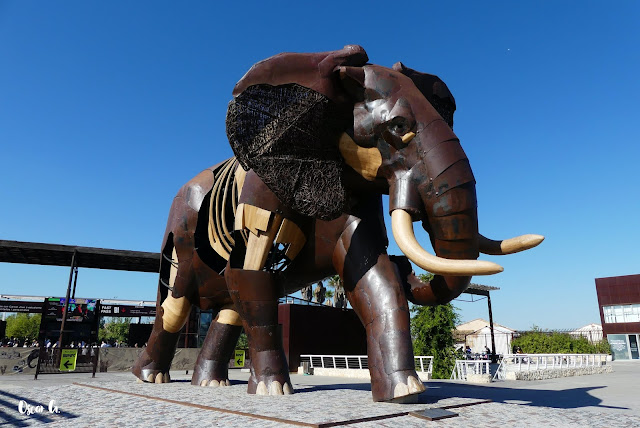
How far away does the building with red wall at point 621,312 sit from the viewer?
3806cm

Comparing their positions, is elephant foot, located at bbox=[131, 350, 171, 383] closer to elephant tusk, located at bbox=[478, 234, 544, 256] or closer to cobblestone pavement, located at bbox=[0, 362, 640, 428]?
cobblestone pavement, located at bbox=[0, 362, 640, 428]

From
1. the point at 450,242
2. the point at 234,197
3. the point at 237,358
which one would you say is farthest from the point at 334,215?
the point at 237,358

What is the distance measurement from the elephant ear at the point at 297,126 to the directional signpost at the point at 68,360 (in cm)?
1080

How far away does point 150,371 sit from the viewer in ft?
31.0

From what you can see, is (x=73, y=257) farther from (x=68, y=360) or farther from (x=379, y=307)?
(x=379, y=307)

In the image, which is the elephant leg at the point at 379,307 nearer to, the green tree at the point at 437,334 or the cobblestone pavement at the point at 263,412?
the cobblestone pavement at the point at 263,412

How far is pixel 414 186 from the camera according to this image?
5.25m

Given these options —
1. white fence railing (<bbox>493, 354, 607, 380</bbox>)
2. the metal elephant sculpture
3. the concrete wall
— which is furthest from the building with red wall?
the metal elephant sculpture

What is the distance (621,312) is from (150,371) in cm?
4059

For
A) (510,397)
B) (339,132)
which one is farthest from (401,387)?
(510,397)

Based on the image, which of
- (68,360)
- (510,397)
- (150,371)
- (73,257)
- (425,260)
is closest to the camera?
(425,260)

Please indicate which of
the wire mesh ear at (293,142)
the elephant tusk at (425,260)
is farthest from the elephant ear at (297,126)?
the elephant tusk at (425,260)

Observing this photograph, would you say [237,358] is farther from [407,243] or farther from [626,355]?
[626,355]

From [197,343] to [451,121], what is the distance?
20.5 m
